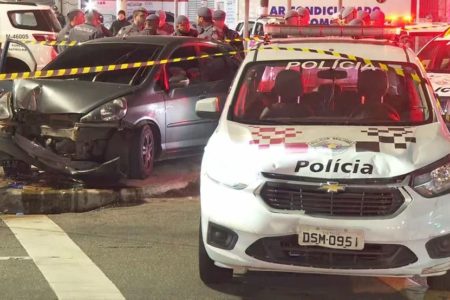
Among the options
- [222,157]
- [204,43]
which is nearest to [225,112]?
[222,157]

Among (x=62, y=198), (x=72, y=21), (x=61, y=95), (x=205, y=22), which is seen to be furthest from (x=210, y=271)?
(x=72, y=21)

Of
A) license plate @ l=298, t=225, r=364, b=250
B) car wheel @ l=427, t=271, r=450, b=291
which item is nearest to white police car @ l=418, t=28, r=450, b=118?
car wheel @ l=427, t=271, r=450, b=291

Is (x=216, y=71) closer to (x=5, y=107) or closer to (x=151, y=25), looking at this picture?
(x=151, y=25)

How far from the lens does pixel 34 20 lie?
544 inches

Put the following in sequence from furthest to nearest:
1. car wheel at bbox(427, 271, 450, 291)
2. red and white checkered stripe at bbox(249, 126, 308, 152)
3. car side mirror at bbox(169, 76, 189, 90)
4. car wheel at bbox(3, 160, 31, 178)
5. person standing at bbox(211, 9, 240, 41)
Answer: person standing at bbox(211, 9, 240, 41) → car side mirror at bbox(169, 76, 189, 90) → car wheel at bbox(3, 160, 31, 178) → car wheel at bbox(427, 271, 450, 291) → red and white checkered stripe at bbox(249, 126, 308, 152)

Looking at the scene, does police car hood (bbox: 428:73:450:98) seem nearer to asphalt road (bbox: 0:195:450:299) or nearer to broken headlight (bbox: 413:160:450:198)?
asphalt road (bbox: 0:195:450:299)

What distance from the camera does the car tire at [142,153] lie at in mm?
7707

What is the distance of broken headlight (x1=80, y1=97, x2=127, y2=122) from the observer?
24.2 feet

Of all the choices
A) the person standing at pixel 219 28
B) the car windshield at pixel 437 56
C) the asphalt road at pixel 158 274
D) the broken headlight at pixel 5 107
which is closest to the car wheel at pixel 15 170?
the broken headlight at pixel 5 107

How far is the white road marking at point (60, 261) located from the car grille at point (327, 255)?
3.59 feet

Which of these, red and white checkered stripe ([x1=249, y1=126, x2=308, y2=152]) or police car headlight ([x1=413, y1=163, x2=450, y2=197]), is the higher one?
red and white checkered stripe ([x1=249, y1=126, x2=308, y2=152])

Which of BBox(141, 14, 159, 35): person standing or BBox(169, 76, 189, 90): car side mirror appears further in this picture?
BBox(141, 14, 159, 35): person standing

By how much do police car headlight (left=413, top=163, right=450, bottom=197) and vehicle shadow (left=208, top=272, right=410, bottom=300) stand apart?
0.88 metres

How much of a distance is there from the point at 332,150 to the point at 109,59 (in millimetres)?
4555
